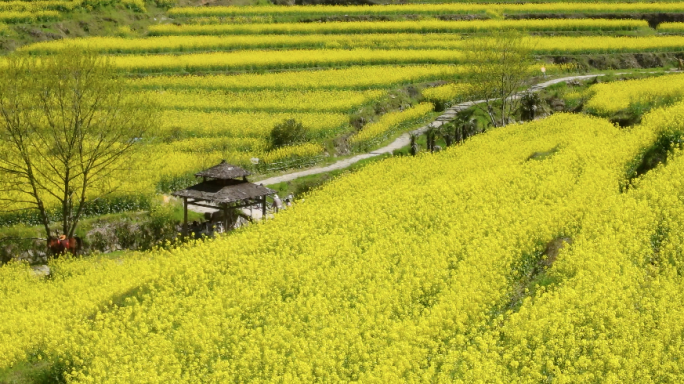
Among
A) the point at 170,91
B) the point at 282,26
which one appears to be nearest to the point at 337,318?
the point at 170,91

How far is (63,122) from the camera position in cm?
2452

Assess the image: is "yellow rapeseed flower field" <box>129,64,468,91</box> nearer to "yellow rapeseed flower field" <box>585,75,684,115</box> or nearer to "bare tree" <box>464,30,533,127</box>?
"bare tree" <box>464,30,533,127</box>

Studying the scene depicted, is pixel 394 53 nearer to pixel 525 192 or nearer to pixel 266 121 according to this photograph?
pixel 266 121

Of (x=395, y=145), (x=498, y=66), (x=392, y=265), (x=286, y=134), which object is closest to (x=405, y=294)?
A: (x=392, y=265)

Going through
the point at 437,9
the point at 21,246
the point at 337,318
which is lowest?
the point at 21,246

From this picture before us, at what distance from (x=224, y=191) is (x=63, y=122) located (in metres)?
6.03

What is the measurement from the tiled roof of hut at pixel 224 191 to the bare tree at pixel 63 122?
3.32 m

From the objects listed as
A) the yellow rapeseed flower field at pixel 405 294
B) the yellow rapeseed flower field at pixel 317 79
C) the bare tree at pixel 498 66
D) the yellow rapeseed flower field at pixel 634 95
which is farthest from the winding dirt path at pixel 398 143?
the yellow rapeseed flower field at pixel 405 294

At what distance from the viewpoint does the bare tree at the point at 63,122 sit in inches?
960

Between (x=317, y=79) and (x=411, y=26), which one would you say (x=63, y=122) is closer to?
(x=317, y=79)

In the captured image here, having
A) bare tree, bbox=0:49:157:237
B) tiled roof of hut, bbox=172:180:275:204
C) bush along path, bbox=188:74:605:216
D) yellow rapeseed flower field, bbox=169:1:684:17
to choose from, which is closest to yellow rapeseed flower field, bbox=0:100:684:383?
tiled roof of hut, bbox=172:180:275:204

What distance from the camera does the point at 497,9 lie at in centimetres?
7062

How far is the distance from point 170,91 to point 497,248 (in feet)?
105

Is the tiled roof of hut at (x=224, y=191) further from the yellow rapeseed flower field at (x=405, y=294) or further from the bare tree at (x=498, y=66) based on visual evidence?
the bare tree at (x=498, y=66)
